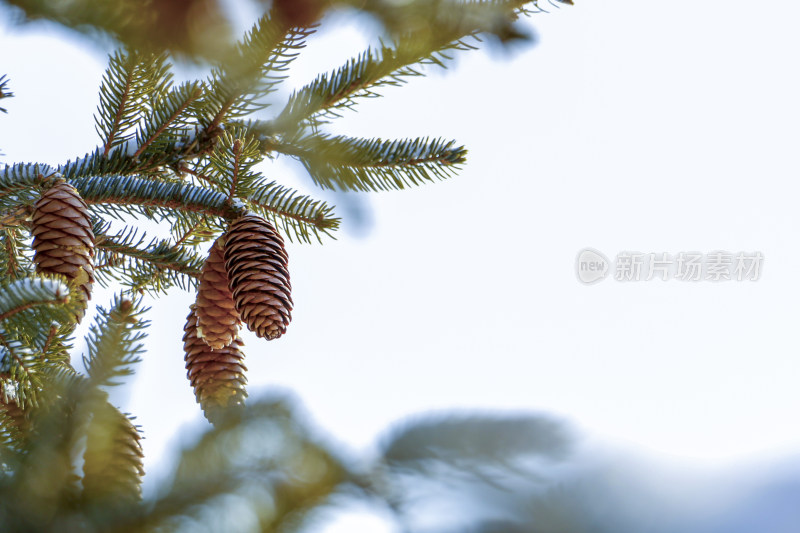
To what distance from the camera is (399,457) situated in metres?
0.27

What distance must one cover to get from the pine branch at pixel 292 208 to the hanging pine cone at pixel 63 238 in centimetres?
23

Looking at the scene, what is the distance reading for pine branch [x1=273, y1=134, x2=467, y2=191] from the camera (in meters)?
0.95

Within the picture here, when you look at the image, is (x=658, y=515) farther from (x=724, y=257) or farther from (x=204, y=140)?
(x=724, y=257)

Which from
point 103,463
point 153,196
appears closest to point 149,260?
point 153,196

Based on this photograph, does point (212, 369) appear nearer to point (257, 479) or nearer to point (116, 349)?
point (116, 349)

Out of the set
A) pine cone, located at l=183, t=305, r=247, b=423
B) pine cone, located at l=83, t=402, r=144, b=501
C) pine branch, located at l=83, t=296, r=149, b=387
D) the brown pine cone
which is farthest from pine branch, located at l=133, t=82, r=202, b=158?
pine cone, located at l=83, t=402, r=144, b=501

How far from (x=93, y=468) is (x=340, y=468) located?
12cm

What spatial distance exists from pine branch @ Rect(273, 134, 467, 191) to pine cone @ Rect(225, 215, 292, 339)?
0.14 meters

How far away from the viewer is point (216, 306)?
3.05ft

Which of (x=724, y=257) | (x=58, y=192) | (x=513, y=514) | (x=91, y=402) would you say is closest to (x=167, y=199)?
(x=58, y=192)

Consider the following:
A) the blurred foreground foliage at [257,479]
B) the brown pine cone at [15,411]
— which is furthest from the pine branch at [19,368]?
the blurred foreground foliage at [257,479]

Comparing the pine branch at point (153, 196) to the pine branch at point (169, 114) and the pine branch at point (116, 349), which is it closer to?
the pine branch at point (169, 114)

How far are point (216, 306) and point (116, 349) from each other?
1.51ft

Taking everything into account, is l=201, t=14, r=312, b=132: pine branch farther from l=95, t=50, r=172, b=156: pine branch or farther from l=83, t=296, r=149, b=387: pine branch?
l=83, t=296, r=149, b=387: pine branch
